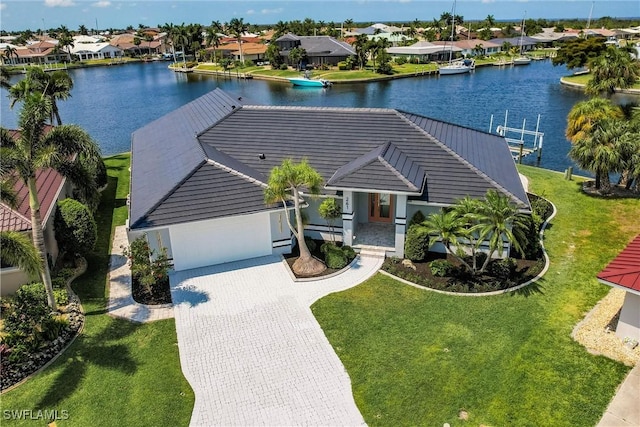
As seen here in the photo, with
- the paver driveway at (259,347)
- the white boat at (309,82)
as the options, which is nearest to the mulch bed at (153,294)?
the paver driveway at (259,347)

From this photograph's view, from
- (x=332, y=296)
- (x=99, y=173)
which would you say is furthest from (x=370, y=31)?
(x=332, y=296)

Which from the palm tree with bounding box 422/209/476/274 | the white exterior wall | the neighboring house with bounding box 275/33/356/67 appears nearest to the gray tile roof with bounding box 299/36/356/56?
the neighboring house with bounding box 275/33/356/67

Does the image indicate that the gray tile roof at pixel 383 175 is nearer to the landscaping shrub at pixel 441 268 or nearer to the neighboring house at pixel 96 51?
the landscaping shrub at pixel 441 268

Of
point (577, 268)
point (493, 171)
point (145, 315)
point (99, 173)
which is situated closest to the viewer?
point (145, 315)

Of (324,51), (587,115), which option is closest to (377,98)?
(324,51)

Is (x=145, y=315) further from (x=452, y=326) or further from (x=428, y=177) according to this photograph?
(x=428, y=177)

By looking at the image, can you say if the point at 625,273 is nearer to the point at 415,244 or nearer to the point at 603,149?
the point at 415,244
